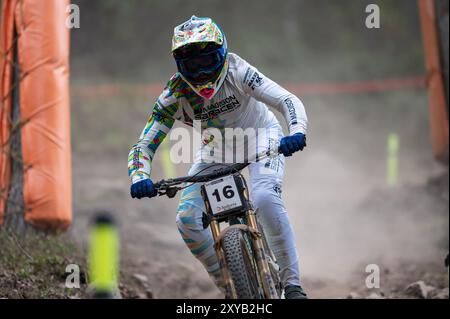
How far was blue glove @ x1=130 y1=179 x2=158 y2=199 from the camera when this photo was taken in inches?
190

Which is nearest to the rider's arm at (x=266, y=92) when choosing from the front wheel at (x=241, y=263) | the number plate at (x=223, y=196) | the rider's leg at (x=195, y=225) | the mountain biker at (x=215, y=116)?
the mountain biker at (x=215, y=116)

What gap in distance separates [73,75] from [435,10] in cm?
1390

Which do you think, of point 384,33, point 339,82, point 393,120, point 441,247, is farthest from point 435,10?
point 384,33

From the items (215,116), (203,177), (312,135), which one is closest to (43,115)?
(215,116)

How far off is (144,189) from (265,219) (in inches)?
36.1

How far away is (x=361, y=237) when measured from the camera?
1175 centimetres

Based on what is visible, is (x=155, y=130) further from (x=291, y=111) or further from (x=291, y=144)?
(x=291, y=144)

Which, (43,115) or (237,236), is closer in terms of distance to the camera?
(237,236)

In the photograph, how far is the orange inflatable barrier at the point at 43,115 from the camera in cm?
750

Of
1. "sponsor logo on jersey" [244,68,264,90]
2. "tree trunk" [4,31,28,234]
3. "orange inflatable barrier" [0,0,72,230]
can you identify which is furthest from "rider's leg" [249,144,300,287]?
"tree trunk" [4,31,28,234]

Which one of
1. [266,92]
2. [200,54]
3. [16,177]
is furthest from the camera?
[16,177]

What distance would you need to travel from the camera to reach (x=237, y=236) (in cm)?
456

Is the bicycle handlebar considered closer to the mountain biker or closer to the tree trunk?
the mountain biker
